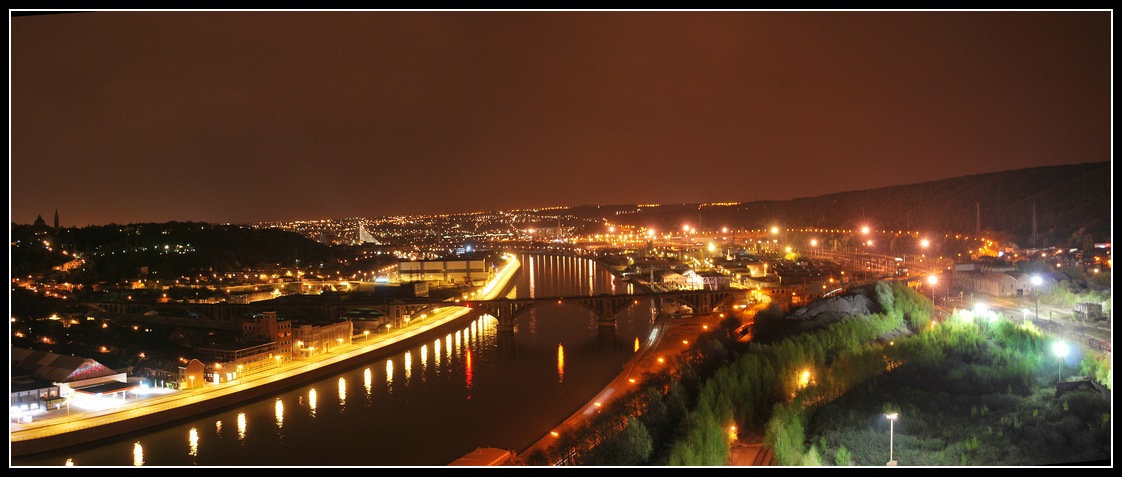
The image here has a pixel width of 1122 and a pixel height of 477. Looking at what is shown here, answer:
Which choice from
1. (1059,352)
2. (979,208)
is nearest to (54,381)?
(1059,352)

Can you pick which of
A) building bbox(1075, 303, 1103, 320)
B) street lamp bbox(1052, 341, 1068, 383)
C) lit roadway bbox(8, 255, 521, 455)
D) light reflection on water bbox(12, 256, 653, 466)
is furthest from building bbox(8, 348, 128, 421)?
building bbox(1075, 303, 1103, 320)

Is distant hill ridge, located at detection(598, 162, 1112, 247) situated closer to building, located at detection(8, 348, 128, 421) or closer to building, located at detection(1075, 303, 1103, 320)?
building, located at detection(1075, 303, 1103, 320)

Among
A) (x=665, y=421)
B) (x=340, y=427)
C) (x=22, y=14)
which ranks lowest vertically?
(x=340, y=427)

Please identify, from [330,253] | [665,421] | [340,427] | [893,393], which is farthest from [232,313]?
[330,253]

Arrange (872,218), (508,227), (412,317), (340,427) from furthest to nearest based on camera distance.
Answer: (508,227)
(872,218)
(412,317)
(340,427)

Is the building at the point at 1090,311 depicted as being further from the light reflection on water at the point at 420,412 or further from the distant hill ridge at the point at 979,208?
the light reflection on water at the point at 420,412

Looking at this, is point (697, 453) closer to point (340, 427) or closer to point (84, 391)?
point (340, 427)
